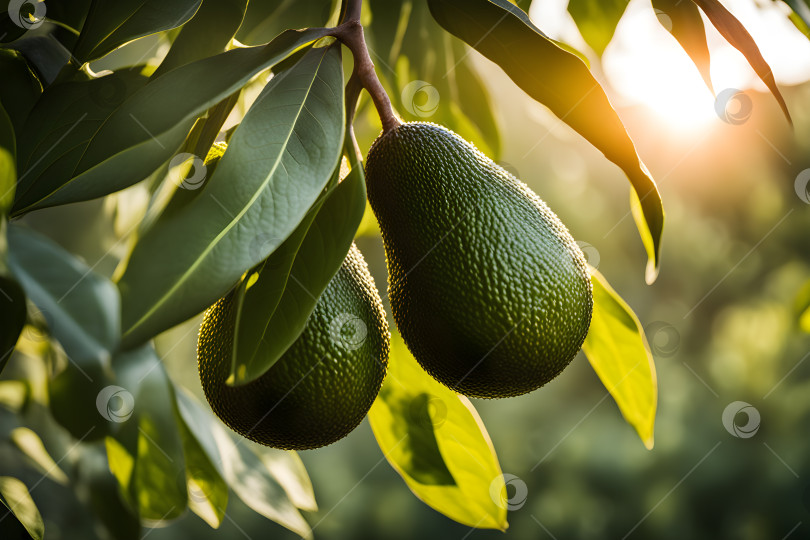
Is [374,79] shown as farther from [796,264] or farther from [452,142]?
[796,264]

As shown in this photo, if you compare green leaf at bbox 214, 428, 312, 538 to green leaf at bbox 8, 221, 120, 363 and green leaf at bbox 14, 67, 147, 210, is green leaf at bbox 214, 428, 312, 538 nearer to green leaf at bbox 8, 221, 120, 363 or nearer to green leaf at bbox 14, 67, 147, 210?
green leaf at bbox 8, 221, 120, 363

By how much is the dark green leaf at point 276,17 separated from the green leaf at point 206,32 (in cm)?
30

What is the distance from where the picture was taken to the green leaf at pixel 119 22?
0.50m

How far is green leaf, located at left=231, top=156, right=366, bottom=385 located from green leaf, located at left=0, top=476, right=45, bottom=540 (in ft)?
1.46

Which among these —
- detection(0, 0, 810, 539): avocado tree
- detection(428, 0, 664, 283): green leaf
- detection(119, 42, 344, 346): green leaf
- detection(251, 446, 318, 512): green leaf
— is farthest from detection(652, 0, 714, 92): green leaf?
detection(251, 446, 318, 512): green leaf

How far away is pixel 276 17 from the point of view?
34.0 inches

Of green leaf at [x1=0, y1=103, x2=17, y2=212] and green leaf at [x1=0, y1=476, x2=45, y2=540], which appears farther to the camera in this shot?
green leaf at [x1=0, y1=476, x2=45, y2=540]

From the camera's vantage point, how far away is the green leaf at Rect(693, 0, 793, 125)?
21.6 inches

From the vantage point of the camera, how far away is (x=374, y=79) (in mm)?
550

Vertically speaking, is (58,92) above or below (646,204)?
below

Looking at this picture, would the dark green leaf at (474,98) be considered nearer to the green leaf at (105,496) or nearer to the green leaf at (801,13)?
the green leaf at (801,13)

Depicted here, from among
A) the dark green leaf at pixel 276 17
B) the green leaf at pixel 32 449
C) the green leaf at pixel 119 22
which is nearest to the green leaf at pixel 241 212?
the green leaf at pixel 119 22

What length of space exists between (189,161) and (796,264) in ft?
20.3

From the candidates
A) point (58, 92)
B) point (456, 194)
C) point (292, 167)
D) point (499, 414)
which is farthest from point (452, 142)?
point (499, 414)
